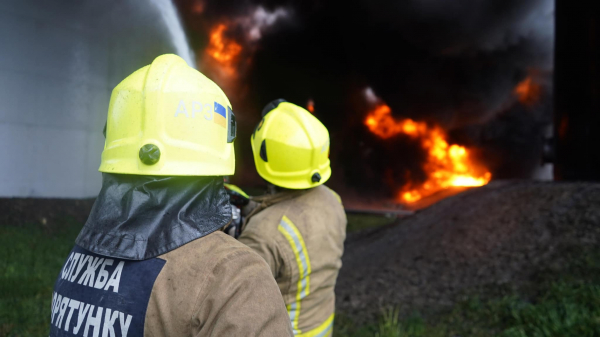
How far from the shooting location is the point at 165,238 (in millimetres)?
1131

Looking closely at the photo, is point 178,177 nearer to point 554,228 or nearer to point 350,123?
point 554,228

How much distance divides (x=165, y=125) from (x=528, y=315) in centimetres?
484

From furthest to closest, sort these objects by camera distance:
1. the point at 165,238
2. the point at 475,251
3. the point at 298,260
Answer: the point at 475,251 < the point at 298,260 < the point at 165,238

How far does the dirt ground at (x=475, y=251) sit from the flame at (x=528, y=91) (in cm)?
1509

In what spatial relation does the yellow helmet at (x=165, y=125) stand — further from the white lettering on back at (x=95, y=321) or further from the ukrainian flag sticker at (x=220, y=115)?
the white lettering on back at (x=95, y=321)

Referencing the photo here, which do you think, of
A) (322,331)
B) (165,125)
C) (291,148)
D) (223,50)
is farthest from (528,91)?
(165,125)

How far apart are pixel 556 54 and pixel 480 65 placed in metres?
10.2

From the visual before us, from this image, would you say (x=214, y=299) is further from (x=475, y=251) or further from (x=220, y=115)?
(x=475, y=251)

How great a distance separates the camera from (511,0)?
21.0 meters

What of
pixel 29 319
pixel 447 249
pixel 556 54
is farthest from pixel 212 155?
pixel 556 54

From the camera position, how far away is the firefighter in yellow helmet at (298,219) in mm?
2088

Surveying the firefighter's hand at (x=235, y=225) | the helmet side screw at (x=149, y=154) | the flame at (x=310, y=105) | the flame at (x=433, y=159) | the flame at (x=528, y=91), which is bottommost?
the firefighter's hand at (x=235, y=225)

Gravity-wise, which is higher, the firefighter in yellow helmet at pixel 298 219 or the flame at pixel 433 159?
the flame at pixel 433 159

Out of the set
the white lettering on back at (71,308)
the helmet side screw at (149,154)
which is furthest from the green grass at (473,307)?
the helmet side screw at (149,154)
